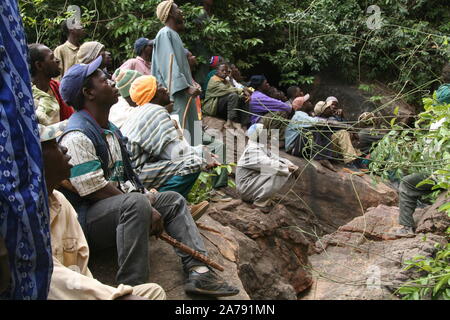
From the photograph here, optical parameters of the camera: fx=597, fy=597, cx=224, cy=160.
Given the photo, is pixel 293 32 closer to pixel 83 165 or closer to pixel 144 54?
pixel 144 54

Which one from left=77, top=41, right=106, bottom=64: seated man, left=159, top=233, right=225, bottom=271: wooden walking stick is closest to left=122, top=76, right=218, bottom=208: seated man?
left=159, top=233, right=225, bottom=271: wooden walking stick

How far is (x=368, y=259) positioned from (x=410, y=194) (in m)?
0.91

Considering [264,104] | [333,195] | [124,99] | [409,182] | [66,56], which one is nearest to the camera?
[124,99]

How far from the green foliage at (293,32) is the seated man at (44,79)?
4.83 metres

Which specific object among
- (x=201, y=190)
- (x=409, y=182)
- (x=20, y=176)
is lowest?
(x=409, y=182)

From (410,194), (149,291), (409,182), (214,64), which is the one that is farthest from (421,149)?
(214,64)

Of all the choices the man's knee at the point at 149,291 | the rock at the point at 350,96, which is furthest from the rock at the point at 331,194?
the man's knee at the point at 149,291

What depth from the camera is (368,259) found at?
6637mm

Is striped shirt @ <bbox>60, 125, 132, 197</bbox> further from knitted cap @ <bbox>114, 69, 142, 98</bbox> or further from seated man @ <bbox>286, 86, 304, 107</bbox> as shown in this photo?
seated man @ <bbox>286, 86, 304, 107</bbox>

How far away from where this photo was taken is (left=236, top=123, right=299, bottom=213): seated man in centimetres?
773

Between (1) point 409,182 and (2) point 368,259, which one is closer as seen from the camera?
(2) point 368,259

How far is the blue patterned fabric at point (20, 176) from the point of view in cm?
173

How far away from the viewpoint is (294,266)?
6613 millimetres

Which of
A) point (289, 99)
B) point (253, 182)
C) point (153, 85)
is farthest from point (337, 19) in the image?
point (153, 85)
